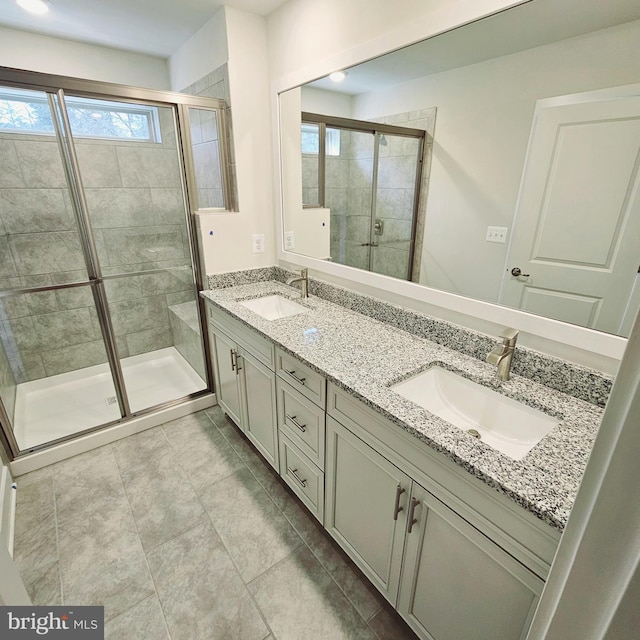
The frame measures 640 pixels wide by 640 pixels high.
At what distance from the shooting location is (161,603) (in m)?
1.32

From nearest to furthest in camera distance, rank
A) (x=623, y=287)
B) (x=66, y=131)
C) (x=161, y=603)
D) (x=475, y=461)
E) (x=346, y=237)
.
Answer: (x=475, y=461) → (x=623, y=287) → (x=161, y=603) → (x=66, y=131) → (x=346, y=237)

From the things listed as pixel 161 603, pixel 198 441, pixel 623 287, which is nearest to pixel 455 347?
pixel 623 287

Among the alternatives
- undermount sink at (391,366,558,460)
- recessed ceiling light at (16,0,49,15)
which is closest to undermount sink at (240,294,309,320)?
undermount sink at (391,366,558,460)

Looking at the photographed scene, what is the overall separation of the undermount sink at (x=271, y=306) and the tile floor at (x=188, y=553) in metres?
0.85

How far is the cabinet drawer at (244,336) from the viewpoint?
5.28ft

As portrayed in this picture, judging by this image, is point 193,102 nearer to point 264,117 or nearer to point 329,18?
point 264,117

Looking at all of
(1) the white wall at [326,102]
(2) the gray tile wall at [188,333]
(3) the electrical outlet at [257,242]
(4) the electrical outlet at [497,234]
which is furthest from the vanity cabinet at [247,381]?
(1) the white wall at [326,102]

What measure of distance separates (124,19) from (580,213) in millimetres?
2503

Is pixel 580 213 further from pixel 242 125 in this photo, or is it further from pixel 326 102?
pixel 242 125

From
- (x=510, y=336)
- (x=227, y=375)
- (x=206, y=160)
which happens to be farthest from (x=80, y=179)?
(x=510, y=336)

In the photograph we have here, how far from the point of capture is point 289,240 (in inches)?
89.6

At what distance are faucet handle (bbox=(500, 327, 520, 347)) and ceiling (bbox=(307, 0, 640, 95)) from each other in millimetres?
866

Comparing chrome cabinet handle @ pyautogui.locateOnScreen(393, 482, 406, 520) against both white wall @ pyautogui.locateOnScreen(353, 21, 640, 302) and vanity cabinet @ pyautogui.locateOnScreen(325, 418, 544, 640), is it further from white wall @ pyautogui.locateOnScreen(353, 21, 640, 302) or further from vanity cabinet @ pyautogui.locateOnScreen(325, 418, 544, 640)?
white wall @ pyautogui.locateOnScreen(353, 21, 640, 302)

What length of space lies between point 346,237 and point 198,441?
1531mm
